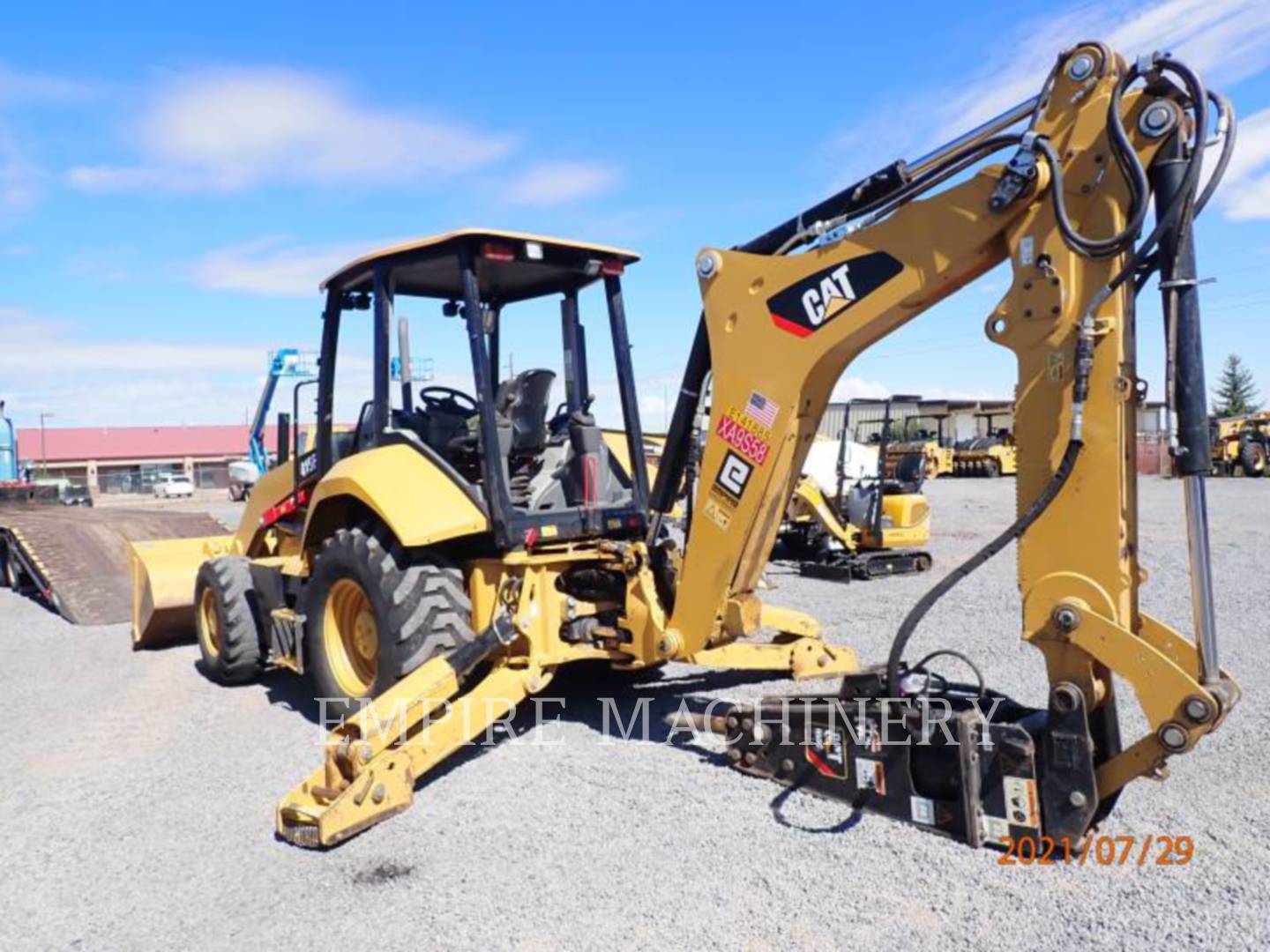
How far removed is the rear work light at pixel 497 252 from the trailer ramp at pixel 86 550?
6.26 m

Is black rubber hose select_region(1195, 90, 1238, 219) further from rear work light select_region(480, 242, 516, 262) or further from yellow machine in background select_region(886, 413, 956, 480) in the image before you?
yellow machine in background select_region(886, 413, 956, 480)

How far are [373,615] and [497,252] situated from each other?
2.09 metres

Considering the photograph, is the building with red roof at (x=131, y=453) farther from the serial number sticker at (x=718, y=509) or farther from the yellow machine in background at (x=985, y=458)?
the serial number sticker at (x=718, y=509)

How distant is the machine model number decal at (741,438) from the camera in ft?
13.3

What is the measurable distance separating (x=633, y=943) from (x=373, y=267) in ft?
12.9

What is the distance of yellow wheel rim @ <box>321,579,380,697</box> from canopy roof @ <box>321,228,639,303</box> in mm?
1829

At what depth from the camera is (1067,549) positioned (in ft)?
10.5

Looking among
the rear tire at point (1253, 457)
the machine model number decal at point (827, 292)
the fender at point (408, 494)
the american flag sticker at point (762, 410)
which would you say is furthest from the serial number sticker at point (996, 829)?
the rear tire at point (1253, 457)

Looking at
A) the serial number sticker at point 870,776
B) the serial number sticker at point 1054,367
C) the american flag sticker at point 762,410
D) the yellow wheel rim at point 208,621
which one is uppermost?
the serial number sticker at point 1054,367

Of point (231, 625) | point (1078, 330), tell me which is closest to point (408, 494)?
point (231, 625)

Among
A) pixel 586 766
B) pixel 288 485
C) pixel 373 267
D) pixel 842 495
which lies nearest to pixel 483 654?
pixel 586 766

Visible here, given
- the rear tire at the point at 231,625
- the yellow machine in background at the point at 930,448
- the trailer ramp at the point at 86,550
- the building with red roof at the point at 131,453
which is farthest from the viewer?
the building with red roof at the point at 131,453

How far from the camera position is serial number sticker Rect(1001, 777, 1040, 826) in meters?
3.25

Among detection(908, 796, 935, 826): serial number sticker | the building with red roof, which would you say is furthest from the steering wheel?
the building with red roof
